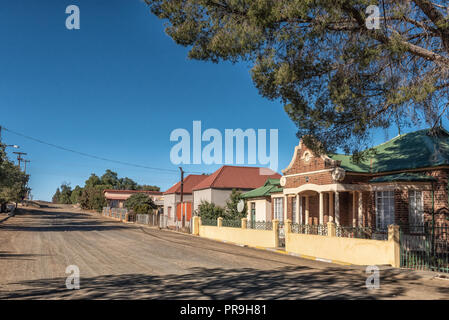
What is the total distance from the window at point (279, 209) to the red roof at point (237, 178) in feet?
39.4

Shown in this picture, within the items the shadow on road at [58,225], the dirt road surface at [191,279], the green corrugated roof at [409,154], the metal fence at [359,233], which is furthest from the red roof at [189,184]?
the dirt road surface at [191,279]

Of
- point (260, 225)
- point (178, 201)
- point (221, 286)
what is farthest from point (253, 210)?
point (221, 286)

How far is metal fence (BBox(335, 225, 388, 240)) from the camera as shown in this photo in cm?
1669

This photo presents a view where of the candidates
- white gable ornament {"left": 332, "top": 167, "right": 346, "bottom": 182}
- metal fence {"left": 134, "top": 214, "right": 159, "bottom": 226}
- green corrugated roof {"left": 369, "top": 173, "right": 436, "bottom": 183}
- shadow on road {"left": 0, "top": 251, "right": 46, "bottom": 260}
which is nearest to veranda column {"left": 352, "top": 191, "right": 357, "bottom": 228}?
white gable ornament {"left": 332, "top": 167, "right": 346, "bottom": 182}

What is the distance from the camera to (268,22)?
443 inches

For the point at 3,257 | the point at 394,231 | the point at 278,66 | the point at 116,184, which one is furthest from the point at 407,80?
the point at 116,184

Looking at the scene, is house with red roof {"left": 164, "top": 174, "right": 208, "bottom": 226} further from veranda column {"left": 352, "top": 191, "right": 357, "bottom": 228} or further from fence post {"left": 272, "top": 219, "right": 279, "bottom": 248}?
veranda column {"left": 352, "top": 191, "right": 357, "bottom": 228}

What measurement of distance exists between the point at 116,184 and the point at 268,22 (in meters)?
144

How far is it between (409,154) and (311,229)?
620 centimetres

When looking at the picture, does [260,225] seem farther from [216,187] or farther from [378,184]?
[216,187]

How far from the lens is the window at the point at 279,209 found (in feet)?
89.6

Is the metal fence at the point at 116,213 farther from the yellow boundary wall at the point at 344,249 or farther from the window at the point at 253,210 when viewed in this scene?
the yellow boundary wall at the point at 344,249

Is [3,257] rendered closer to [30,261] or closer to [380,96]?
[30,261]
